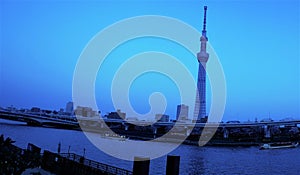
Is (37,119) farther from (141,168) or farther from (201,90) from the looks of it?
(141,168)

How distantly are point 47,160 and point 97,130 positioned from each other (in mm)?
77312

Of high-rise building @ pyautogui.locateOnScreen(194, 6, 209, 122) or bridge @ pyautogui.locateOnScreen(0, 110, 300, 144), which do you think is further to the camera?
high-rise building @ pyautogui.locateOnScreen(194, 6, 209, 122)

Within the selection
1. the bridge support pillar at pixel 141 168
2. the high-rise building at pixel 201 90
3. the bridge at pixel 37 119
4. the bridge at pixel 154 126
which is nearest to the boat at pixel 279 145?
the bridge at pixel 154 126

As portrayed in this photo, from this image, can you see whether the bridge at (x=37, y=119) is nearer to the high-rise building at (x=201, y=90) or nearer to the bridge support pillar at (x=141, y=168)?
the high-rise building at (x=201, y=90)

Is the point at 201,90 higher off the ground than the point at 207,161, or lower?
higher

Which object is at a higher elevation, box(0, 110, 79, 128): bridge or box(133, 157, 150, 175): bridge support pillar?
box(0, 110, 79, 128): bridge

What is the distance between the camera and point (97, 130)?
9162 cm

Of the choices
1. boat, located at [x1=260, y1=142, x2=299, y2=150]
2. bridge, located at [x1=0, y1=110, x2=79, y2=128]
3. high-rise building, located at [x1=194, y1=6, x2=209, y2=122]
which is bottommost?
boat, located at [x1=260, y1=142, x2=299, y2=150]

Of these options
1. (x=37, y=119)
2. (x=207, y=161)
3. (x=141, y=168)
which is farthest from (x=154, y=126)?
(x=141, y=168)

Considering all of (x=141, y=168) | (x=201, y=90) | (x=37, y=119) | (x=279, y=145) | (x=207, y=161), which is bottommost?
(x=207, y=161)

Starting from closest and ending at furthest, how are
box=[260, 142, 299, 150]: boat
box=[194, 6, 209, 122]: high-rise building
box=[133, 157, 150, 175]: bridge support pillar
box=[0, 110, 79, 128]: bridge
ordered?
box=[133, 157, 150, 175]: bridge support pillar
box=[260, 142, 299, 150]: boat
box=[0, 110, 79, 128]: bridge
box=[194, 6, 209, 122]: high-rise building

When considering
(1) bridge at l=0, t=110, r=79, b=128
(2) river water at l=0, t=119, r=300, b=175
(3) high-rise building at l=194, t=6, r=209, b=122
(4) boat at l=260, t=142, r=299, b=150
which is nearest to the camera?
(2) river water at l=0, t=119, r=300, b=175

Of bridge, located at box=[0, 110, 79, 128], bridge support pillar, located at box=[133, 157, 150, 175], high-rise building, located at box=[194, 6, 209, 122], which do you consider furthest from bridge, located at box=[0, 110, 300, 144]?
bridge support pillar, located at box=[133, 157, 150, 175]

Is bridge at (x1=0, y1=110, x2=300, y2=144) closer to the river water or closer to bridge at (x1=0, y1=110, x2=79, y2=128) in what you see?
bridge at (x1=0, y1=110, x2=79, y2=128)
